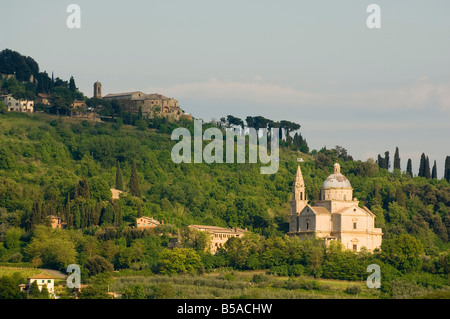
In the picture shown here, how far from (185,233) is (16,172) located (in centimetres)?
1922

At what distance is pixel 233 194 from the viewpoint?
9750 cm

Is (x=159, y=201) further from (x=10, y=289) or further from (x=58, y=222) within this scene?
(x=10, y=289)

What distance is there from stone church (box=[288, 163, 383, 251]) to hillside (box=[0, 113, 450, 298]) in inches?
90.9

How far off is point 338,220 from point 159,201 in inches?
702

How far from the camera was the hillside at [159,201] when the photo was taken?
78.1m

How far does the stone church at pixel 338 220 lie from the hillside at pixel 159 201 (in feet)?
A: 7.57

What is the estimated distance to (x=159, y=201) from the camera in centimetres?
9475

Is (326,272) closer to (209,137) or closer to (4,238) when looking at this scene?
(4,238)

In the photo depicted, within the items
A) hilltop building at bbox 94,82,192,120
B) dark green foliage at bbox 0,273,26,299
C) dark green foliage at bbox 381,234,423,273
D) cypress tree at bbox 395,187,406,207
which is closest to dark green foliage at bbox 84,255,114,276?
dark green foliage at bbox 0,273,26,299

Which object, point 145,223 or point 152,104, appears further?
point 152,104

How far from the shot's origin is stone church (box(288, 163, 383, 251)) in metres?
83.1

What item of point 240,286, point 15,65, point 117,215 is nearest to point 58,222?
point 117,215

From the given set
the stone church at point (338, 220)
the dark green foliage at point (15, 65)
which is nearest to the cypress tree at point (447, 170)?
the stone church at point (338, 220)

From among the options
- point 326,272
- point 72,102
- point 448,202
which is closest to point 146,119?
point 72,102
